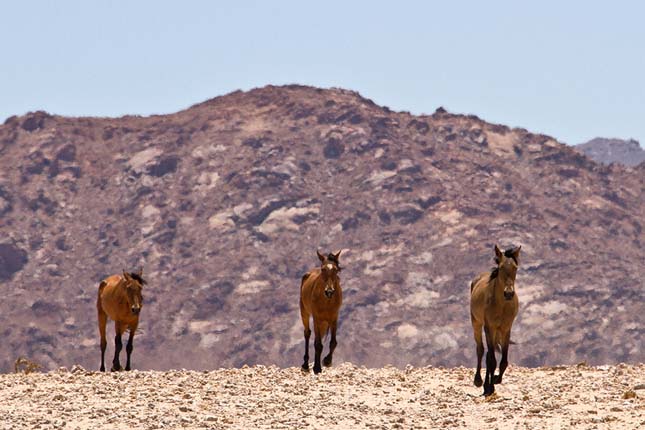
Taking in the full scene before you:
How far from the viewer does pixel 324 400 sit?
25453 mm

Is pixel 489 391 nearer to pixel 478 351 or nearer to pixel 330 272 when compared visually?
pixel 478 351

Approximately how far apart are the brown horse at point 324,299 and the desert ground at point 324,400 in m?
2.12

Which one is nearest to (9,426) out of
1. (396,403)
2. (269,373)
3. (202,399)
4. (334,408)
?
(202,399)

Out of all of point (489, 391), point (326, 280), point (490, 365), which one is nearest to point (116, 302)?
point (326, 280)

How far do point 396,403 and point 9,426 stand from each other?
7749 mm

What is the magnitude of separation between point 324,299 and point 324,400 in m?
7.70

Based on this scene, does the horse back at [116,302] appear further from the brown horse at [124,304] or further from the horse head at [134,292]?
the horse head at [134,292]

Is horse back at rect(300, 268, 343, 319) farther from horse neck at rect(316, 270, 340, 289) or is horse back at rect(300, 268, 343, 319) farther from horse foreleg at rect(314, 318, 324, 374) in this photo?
horse foreleg at rect(314, 318, 324, 374)

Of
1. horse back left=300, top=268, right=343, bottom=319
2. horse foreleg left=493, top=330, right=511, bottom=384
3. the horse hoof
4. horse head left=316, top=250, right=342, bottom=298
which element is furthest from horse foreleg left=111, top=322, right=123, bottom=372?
the horse hoof

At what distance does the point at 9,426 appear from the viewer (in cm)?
2167

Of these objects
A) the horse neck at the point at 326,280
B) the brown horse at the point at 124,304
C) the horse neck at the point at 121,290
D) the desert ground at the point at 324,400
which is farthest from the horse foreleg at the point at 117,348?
the horse neck at the point at 326,280

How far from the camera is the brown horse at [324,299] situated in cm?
3203

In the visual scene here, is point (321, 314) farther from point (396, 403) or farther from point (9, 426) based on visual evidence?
point (9, 426)

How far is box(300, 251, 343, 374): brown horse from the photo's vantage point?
32031mm
